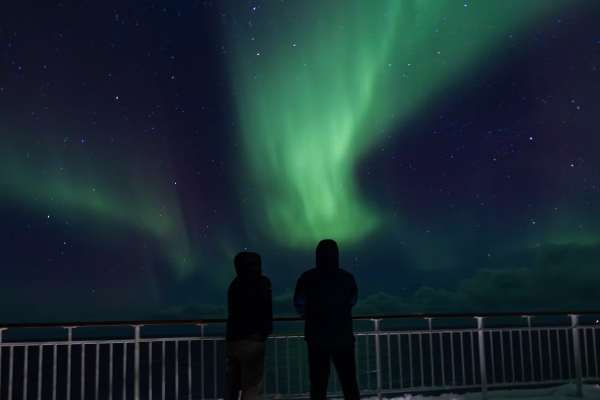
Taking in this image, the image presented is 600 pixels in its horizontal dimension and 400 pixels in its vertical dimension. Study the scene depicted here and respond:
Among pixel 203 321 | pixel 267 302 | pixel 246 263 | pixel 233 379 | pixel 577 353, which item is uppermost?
pixel 246 263

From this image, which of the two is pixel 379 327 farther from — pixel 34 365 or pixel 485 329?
pixel 34 365

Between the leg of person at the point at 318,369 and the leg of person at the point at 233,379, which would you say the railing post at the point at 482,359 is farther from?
the leg of person at the point at 233,379

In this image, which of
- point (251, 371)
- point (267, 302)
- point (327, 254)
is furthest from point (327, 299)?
point (251, 371)

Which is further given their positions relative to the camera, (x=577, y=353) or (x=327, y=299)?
(x=577, y=353)

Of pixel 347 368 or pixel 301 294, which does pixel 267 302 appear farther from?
pixel 347 368

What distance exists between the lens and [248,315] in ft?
15.6

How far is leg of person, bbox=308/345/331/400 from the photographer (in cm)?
477

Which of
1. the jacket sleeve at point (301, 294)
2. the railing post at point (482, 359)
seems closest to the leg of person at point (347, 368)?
the jacket sleeve at point (301, 294)

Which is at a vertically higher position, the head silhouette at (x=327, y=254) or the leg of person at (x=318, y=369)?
the head silhouette at (x=327, y=254)

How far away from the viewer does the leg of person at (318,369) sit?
477cm

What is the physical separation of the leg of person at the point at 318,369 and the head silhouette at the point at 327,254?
2.18ft

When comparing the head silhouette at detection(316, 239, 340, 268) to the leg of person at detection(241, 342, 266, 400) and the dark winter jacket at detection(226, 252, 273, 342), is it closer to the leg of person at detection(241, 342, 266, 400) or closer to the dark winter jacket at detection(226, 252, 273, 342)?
the dark winter jacket at detection(226, 252, 273, 342)

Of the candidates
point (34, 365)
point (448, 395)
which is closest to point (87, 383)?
point (34, 365)

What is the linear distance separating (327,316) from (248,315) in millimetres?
628
